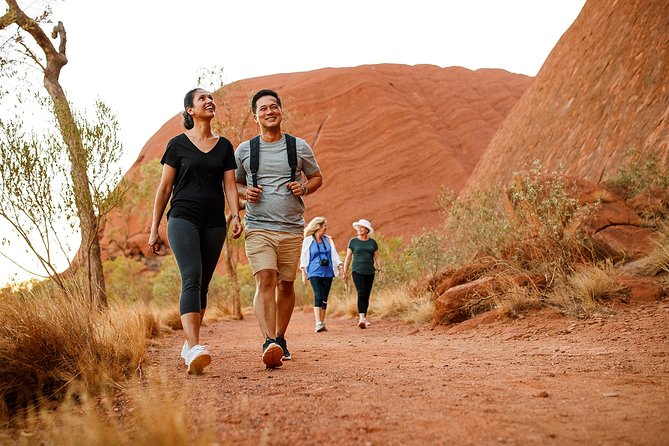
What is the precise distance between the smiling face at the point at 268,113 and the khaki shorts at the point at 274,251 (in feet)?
3.02

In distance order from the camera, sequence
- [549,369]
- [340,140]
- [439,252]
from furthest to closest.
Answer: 1. [340,140]
2. [439,252]
3. [549,369]

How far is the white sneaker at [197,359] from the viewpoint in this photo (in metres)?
4.36

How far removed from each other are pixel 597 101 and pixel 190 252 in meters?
15.2

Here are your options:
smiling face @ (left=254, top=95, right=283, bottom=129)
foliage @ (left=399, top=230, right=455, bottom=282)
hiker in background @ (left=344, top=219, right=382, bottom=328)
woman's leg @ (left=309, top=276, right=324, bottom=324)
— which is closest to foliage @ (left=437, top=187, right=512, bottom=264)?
foliage @ (left=399, top=230, right=455, bottom=282)

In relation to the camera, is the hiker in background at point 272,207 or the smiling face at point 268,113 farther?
the smiling face at point 268,113

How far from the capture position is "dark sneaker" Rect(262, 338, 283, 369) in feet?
15.1

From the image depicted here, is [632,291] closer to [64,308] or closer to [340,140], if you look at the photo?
[64,308]

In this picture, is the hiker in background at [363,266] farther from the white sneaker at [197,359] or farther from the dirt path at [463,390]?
the white sneaker at [197,359]

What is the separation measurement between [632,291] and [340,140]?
3480cm

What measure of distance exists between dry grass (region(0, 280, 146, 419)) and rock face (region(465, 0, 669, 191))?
11.1m

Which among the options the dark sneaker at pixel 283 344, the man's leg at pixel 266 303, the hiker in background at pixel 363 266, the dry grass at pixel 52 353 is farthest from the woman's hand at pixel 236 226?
the hiker in background at pixel 363 266

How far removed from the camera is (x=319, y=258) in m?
9.80

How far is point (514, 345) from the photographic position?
600 centimetres

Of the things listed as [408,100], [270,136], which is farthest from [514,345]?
[408,100]
